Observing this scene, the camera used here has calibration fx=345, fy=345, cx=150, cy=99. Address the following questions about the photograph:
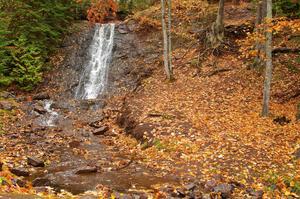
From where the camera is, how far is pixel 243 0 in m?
25.0

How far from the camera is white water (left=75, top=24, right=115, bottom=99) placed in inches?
864

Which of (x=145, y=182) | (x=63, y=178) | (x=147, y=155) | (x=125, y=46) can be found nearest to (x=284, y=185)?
(x=145, y=182)

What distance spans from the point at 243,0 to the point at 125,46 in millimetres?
9176

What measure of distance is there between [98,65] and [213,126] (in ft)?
41.9

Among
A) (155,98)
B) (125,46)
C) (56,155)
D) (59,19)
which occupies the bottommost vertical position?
(56,155)

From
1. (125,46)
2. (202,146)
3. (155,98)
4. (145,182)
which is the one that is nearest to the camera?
(145,182)

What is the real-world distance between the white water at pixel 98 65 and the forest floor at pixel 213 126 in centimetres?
296

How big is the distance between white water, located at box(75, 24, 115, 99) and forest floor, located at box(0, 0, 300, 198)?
2.96m

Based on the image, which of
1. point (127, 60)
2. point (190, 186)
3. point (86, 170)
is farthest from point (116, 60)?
point (190, 186)

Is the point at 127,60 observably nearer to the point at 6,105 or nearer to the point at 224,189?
the point at 6,105

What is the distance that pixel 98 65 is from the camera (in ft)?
77.3

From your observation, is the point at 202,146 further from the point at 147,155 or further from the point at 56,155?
the point at 56,155

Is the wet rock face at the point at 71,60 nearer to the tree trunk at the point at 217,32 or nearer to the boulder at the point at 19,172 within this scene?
the tree trunk at the point at 217,32

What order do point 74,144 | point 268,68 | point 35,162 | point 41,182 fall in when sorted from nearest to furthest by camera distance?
point 41,182 → point 35,162 → point 268,68 → point 74,144
